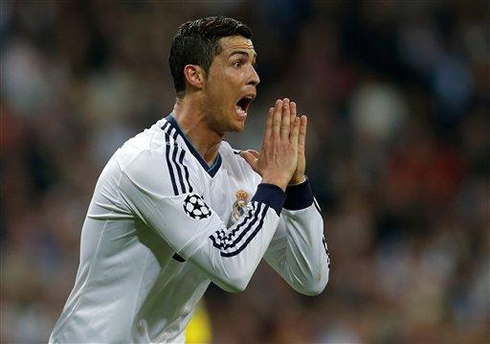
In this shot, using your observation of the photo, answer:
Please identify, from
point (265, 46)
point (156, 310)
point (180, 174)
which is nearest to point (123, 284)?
point (156, 310)

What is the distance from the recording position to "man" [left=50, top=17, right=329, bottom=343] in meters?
3.58

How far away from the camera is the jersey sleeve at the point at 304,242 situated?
3918 millimetres

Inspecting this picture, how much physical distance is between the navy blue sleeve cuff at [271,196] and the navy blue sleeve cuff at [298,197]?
0.73ft

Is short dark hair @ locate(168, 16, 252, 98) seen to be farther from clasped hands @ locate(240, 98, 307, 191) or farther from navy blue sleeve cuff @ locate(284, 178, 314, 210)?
navy blue sleeve cuff @ locate(284, 178, 314, 210)

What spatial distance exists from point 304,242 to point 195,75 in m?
0.70

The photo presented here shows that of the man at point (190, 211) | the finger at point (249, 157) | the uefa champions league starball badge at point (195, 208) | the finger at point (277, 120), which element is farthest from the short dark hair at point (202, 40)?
the uefa champions league starball badge at point (195, 208)

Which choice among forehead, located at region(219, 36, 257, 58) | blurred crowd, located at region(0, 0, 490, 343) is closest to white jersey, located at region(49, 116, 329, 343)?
forehead, located at region(219, 36, 257, 58)

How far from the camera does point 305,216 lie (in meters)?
3.91

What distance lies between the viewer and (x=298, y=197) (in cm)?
392

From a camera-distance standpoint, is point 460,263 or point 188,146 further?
point 460,263

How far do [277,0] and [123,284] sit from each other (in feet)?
A: 21.3

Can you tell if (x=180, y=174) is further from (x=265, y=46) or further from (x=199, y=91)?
(x=265, y=46)

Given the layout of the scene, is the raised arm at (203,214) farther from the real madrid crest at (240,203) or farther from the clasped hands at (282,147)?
the real madrid crest at (240,203)

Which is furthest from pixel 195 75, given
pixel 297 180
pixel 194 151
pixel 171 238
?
pixel 171 238
